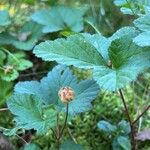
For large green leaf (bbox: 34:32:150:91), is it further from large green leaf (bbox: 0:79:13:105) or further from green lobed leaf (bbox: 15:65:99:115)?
large green leaf (bbox: 0:79:13:105)

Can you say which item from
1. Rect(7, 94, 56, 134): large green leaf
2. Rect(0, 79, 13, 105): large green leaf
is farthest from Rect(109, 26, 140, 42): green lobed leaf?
Rect(0, 79, 13, 105): large green leaf

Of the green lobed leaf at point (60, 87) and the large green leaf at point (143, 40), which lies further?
the green lobed leaf at point (60, 87)

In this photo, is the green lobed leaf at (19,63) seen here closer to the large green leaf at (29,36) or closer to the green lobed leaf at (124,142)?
the large green leaf at (29,36)

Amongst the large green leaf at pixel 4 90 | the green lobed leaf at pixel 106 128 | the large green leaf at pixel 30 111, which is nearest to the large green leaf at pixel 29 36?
the large green leaf at pixel 4 90

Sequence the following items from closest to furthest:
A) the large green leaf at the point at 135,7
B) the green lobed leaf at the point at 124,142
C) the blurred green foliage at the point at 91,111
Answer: the large green leaf at the point at 135,7 < the green lobed leaf at the point at 124,142 < the blurred green foliage at the point at 91,111

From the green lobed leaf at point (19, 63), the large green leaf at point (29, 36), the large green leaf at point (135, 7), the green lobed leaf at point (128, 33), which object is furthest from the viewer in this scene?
the large green leaf at point (29, 36)

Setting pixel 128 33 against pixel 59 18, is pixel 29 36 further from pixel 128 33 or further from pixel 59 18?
pixel 128 33
